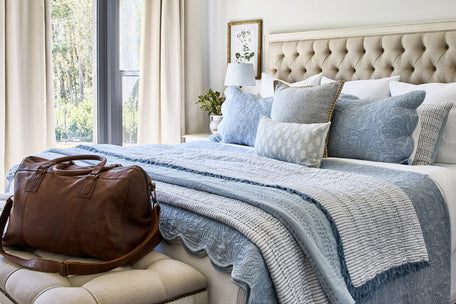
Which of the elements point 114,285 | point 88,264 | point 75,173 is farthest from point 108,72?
point 114,285

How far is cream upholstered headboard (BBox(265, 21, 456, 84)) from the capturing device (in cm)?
305

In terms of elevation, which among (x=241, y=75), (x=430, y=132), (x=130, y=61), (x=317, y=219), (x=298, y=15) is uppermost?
(x=298, y=15)

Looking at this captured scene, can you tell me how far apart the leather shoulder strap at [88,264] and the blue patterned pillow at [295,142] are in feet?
3.23

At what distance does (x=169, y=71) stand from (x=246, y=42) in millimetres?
733

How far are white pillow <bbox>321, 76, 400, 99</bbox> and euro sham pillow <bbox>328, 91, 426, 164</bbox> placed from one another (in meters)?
0.36

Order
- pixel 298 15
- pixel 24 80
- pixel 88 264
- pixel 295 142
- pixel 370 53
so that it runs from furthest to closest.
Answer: pixel 298 15, pixel 24 80, pixel 370 53, pixel 295 142, pixel 88 264

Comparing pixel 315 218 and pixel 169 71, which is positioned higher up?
pixel 169 71

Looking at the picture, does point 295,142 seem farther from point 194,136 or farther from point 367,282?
point 194,136

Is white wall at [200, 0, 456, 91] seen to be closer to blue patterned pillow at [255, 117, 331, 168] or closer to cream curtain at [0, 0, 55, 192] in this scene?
blue patterned pillow at [255, 117, 331, 168]

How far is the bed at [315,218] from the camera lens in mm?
1483

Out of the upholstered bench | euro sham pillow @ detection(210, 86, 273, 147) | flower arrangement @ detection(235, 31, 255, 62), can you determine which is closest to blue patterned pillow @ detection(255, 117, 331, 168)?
euro sham pillow @ detection(210, 86, 273, 147)

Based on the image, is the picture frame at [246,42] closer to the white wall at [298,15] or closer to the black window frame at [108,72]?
the white wall at [298,15]

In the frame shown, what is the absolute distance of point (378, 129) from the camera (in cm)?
252

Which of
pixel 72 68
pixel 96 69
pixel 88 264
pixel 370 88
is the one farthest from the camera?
pixel 96 69
